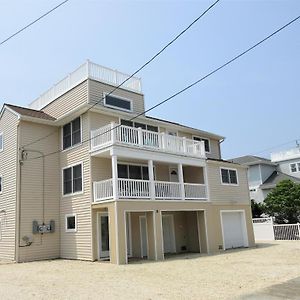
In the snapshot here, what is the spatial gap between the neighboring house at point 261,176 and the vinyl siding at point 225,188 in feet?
52.8

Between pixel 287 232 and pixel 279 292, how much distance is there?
19.9 meters

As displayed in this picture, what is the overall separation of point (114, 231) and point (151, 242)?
224 centimetres

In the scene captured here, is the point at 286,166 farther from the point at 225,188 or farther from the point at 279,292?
the point at 279,292

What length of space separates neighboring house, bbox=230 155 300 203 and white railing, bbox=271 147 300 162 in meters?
0.79

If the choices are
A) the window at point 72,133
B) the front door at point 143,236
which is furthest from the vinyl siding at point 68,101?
the front door at point 143,236

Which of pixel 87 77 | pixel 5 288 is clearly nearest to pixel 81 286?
pixel 5 288

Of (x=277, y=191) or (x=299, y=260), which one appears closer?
(x=299, y=260)

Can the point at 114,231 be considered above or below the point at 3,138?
below

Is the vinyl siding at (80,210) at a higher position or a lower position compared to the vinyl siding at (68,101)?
lower

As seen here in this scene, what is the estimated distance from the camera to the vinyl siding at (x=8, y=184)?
722 inches

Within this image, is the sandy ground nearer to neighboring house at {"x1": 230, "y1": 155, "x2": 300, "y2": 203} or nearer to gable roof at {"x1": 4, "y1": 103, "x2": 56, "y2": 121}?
gable roof at {"x1": 4, "y1": 103, "x2": 56, "y2": 121}

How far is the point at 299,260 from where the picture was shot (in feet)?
47.6

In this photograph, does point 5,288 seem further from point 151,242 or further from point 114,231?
point 151,242

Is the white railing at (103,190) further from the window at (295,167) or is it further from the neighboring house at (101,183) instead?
the window at (295,167)
